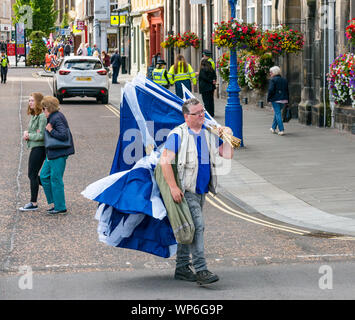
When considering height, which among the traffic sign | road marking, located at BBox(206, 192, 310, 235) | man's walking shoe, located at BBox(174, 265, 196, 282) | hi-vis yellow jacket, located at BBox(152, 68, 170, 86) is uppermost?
the traffic sign

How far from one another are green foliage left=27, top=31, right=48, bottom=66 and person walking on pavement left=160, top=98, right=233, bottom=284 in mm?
65820

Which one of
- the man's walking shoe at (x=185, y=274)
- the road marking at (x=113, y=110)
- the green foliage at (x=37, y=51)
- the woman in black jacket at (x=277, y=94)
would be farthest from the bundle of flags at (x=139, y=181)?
the green foliage at (x=37, y=51)

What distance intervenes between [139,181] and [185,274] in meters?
0.88

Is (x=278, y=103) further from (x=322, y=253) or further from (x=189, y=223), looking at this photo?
(x=189, y=223)

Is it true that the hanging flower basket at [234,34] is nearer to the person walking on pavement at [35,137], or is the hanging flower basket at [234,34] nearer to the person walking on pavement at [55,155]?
the person walking on pavement at [35,137]

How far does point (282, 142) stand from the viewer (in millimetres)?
18375

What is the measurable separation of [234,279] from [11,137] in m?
13.8

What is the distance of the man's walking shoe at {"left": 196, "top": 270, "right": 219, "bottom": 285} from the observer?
7.23 m

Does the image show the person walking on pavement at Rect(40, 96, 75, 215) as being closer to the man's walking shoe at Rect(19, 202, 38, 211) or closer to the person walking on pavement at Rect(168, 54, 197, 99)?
the man's walking shoe at Rect(19, 202, 38, 211)

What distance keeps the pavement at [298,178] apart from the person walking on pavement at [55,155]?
91.9 inches

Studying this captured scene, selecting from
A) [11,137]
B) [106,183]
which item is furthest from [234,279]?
[11,137]

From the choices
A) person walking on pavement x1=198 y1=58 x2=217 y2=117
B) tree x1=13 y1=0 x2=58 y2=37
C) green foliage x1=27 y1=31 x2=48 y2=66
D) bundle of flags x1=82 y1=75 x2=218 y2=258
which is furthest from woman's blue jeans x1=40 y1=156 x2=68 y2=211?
tree x1=13 y1=0 x2=58 y2=37

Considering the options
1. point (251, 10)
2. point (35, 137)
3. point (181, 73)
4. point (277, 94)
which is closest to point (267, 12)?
point (251, 10)

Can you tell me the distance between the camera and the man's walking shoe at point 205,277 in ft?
23.7
